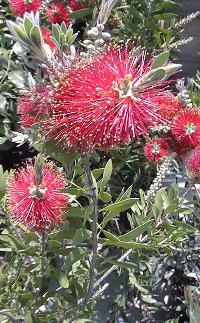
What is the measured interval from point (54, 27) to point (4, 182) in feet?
1.56

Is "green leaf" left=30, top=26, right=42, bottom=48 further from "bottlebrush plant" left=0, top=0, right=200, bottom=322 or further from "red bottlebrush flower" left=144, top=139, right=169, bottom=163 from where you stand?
"red bottlebrush flower" left=144, top=139, right=169, bottom=163

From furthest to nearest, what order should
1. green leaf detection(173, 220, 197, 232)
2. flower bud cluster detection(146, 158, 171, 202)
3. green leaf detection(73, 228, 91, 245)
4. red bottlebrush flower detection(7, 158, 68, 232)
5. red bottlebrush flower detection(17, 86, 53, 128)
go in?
1. green leaf detection(173, 220, 197, 232)
2. flower bud cluster detection(146, 158, 171, 202)
3. green leaf detection(73, 228, 91, 245)
4. red bottlebrush flower detection(7, 158, 68, 232)
5. red bottlebrush flower detection(17, 86, 53, 128)

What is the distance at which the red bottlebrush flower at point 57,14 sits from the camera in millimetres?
1927

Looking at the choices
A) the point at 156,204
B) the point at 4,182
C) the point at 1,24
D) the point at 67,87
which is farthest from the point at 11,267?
the point at 1,24

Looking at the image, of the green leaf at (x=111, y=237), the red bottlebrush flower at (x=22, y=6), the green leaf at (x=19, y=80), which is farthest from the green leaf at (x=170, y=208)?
the red bottlebrush flower at (x=22, y=6)

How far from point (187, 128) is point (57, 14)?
0.89 meters

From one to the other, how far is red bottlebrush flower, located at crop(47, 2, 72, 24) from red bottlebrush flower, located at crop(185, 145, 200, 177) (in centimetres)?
89

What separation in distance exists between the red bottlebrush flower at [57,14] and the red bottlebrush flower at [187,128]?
2.72 ft

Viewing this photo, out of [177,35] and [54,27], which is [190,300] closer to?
[54,27]

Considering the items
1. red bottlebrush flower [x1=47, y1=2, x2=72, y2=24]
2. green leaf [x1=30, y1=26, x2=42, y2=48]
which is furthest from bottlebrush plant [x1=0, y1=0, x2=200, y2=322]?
red bottlebrush flower [x1=47, y1=2, x2=72, y2=24]

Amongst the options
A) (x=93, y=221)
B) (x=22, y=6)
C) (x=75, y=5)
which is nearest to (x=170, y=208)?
(x=93, y=221)

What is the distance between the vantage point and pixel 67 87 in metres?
0.82

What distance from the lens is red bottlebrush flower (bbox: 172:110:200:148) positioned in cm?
125

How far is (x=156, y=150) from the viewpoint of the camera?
1497 millimetres
